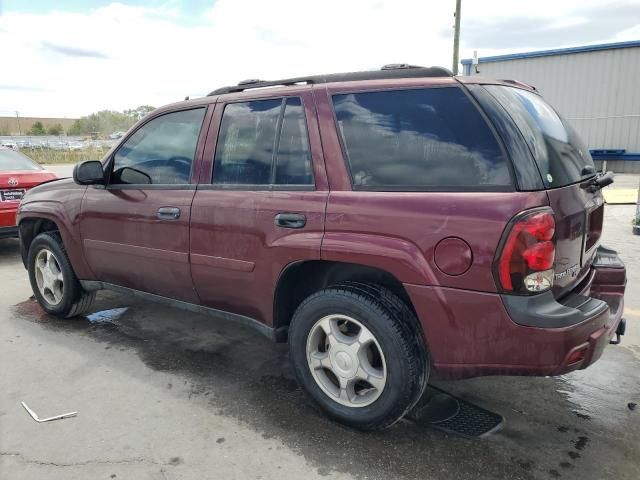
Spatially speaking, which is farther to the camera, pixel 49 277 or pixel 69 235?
pixel 49 277

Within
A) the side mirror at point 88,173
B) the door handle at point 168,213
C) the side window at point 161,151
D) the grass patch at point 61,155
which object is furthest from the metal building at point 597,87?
the grass patch at point 61,155

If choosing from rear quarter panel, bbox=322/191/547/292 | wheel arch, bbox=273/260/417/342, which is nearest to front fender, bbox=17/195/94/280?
wheel arch, bbox=273/260/417/342

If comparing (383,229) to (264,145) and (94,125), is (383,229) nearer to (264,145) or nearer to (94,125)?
(264,145)

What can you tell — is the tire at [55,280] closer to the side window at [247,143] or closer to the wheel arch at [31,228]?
the wheel arch at [31,228]

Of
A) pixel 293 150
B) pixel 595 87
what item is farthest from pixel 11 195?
pixel 595 87

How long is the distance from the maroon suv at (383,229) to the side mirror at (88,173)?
28 centimetres

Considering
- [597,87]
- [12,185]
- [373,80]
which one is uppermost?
[597,87]

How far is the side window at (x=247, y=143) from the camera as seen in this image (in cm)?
309

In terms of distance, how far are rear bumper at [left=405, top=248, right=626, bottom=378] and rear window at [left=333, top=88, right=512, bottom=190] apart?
522mm

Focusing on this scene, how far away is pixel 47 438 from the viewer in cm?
277

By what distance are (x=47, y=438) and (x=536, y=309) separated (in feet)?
8.40

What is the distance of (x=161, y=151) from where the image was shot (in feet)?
12.0

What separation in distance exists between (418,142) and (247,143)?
1143mm

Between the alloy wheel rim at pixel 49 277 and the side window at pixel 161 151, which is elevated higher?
the side window at pixel 161 151
